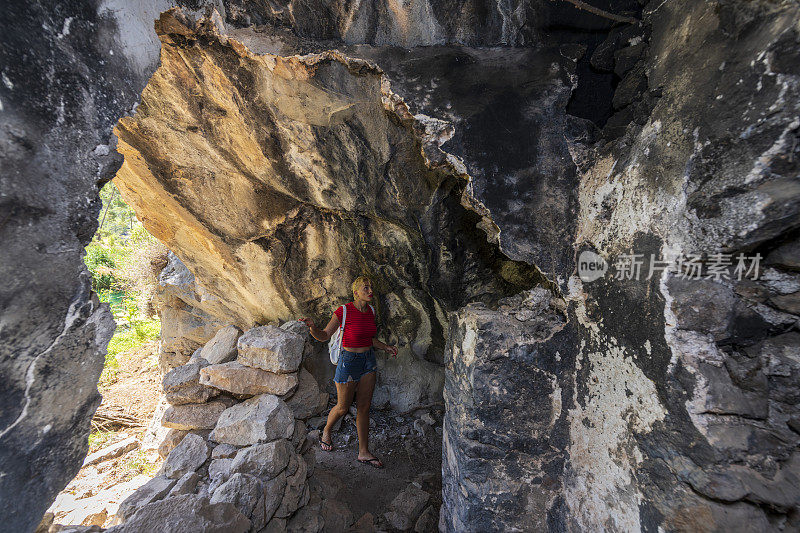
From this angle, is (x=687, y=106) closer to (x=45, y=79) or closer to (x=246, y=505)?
(x=45, y=79)

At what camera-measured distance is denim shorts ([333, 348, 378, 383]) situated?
A: 9.41 ft

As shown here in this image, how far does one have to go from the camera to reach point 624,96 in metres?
1.52

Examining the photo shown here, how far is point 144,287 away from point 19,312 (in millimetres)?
5735

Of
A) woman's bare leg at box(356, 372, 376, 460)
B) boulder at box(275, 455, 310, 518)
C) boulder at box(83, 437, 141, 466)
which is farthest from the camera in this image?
boulder at box(83, 437, 141, 466)

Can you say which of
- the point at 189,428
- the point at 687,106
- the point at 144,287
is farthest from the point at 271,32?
the point at 144,287

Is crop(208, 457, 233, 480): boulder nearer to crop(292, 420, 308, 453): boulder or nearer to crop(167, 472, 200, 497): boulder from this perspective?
crop(167, 472, 200, 497): boulder

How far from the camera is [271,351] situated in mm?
3068

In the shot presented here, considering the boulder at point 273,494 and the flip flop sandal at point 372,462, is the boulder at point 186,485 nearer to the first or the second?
the boulder at point 273,494

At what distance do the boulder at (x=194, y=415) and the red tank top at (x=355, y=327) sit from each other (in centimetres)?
136

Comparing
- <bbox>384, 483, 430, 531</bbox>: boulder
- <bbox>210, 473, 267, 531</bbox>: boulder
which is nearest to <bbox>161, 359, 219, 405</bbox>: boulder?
<bbox>210, 473, 267, 531</bbox>: boulder

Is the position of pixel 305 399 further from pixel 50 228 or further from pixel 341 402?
pixel 50 228

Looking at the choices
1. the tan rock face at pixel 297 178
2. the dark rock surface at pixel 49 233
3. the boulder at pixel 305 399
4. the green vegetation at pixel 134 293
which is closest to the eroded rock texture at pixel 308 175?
→ the tan rock face at pixel 297 178

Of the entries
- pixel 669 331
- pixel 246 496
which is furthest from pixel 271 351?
pixel 669 331

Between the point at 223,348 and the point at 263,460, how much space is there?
5.17 ft
